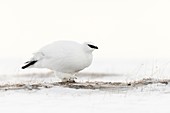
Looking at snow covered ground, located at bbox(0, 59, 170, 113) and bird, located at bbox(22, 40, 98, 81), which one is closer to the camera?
snow covered ground, located at bbox(0, 59, 170, 113)

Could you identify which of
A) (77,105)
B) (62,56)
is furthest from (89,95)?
(62,56)

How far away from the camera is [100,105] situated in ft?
31.1

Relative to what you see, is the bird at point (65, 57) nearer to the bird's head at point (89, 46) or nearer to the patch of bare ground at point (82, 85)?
the bird's head at point (89, 46)

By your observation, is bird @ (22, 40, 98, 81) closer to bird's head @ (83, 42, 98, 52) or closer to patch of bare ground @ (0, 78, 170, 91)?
bird's head @ (83, 42, 98, 52)

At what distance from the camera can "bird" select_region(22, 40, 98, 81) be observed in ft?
43.0

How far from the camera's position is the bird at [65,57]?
516 inches

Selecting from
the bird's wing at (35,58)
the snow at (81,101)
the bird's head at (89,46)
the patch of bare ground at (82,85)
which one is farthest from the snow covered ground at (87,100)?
the bird's wing at (35,58)

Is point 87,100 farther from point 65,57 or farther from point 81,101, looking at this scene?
point 65,57

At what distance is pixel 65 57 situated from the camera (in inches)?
515

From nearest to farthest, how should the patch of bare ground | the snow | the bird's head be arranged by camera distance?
the snow < the patch of bare ground < the bird's head

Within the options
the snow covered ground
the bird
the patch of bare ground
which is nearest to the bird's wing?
the bird

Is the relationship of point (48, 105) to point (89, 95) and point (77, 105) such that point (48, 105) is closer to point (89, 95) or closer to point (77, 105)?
point (77, 105)

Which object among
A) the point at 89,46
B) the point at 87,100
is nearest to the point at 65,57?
the point at 89,46

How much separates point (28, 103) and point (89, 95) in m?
1.71
